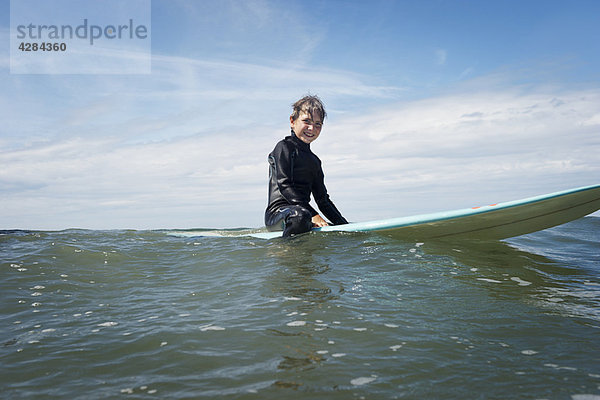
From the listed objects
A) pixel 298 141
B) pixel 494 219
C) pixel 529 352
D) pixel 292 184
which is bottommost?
pixel 529 352

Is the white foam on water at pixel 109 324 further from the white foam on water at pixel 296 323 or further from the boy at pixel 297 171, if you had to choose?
the boy at pixel 297 171

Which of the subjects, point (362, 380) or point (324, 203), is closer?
point (362, 380)

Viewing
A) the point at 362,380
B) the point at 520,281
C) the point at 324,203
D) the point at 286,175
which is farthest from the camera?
the point at 324,203

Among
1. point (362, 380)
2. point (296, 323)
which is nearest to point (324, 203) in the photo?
point (296, 323)

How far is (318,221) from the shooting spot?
5.39 metres

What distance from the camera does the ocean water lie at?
1652 millimetres

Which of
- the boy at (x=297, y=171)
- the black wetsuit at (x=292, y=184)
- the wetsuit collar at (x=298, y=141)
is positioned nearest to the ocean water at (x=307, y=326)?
the black wetsuit at (x=292, y=184)

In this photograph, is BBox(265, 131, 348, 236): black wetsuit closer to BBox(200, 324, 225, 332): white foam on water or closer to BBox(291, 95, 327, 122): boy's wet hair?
BBox(291, 95, 327, 122): boy's wet hair

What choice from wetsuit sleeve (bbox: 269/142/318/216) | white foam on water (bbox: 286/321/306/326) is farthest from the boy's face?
white foam on water (bbox: 286/321/306/326)

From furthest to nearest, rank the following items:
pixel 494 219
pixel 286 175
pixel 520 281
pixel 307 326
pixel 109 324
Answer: pixel 286 175
pixel 494 219
pixel 520 281
pixel 109 324
pixel 307 326

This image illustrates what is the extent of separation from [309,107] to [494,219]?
2601 mm

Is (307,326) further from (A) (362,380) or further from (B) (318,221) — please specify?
(B) (318,221)

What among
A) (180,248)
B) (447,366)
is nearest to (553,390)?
(447,366)

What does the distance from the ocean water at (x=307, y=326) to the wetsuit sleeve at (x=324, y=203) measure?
4.10 feet
